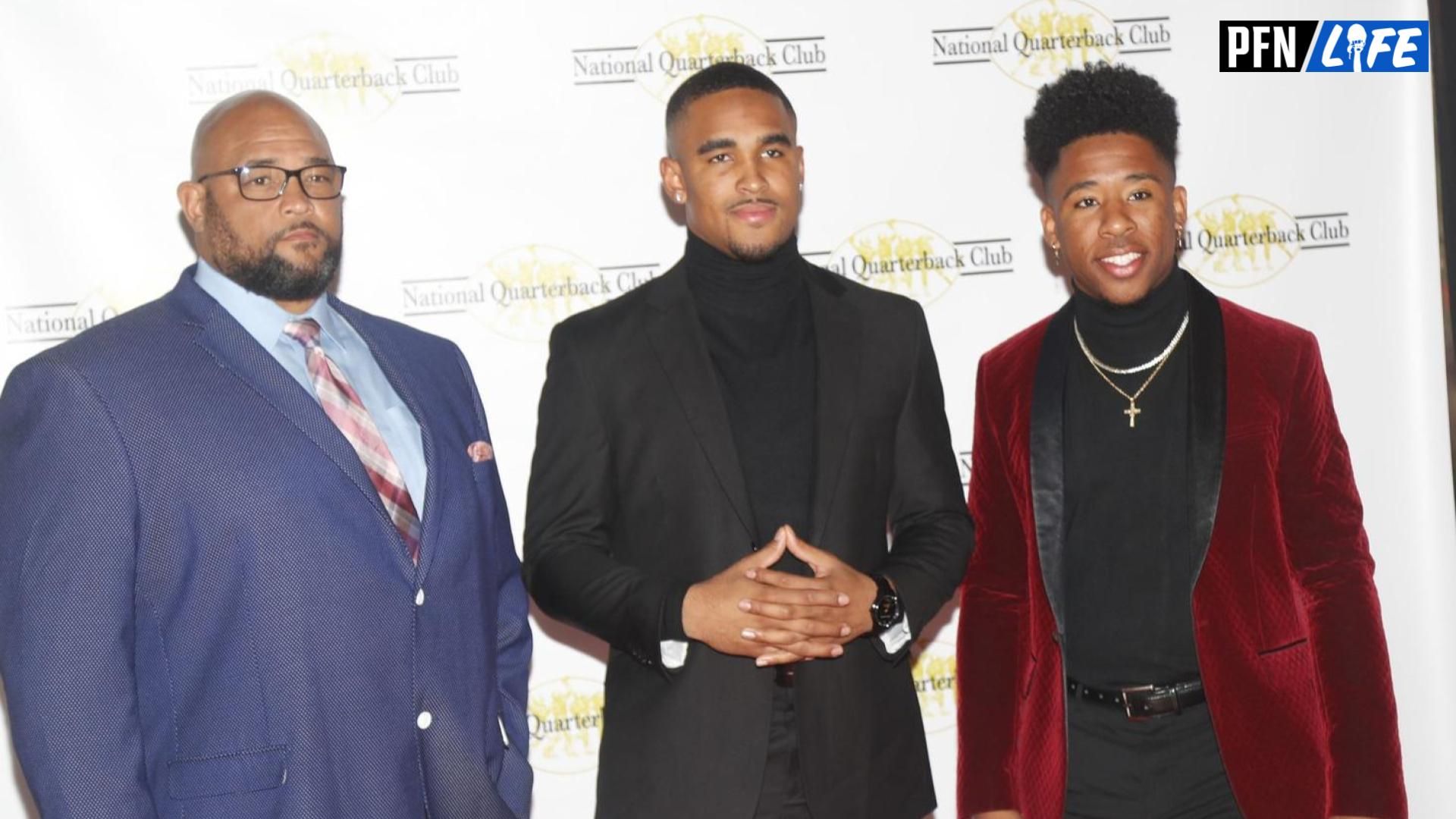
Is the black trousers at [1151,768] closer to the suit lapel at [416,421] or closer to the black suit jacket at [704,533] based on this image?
the black suit jacket at [704,533]

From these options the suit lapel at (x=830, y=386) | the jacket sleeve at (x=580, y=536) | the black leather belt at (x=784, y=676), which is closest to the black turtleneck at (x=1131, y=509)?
the suit lapel at (x=830, y=386)

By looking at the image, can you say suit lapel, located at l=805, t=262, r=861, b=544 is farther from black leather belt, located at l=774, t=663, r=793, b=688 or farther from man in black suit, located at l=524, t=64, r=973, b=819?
black leather belt, located at l=774, t=663, r=793, b=688

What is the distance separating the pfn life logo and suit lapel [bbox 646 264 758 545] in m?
2.31

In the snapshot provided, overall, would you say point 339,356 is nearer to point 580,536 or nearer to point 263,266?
point 263,266

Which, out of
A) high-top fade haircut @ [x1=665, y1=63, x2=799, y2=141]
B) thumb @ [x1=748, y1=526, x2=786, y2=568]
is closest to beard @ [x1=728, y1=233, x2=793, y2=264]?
high-top fade haircut @ [x1=665, y1=63, x2=799, y2=141]

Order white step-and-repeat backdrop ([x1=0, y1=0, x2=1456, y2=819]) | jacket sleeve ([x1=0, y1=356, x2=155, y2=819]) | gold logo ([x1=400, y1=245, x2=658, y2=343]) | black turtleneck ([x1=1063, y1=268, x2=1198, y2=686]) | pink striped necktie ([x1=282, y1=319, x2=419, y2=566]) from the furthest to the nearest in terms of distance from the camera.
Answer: gold logo ([x1=400, y1=245, x2=658, y2=343]), white step-and-repeat backdrop ([x1=0, y1=0, x2=1456, y2=819]), black turtleneck ([x1=1063, y1=268, x2=1198, y2=686]), pink striped necktie ([x1=282, y1=319, x2=419, y2=566]), jacket sleeve ([x1=0, y1=356, x2=155, y2=819])

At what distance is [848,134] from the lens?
14.0 ft

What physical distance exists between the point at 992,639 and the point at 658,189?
177cm

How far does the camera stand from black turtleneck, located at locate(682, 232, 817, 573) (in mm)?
2891

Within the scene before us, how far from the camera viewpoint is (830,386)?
9.64 feet

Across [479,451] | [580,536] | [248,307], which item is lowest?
[580,536]

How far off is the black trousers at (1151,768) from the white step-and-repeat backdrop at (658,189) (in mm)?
1489

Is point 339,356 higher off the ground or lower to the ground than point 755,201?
lower

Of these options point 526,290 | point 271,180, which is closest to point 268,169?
point 271,180
